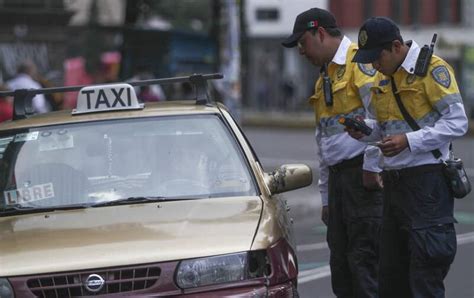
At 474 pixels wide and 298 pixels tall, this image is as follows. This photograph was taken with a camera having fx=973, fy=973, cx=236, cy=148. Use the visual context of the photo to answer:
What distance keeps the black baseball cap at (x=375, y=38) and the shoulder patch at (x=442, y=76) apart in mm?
262

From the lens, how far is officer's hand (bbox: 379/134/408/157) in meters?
5.03

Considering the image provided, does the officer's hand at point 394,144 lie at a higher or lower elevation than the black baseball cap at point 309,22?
lower

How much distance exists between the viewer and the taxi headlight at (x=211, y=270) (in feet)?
14.6

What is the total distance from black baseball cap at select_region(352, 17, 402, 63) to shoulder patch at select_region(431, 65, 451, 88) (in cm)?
26

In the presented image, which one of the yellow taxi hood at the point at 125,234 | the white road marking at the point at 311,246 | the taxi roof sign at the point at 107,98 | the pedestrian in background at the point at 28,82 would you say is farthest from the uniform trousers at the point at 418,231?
the pedestrian in background at the point at 28,82

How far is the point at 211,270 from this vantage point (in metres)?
4.48

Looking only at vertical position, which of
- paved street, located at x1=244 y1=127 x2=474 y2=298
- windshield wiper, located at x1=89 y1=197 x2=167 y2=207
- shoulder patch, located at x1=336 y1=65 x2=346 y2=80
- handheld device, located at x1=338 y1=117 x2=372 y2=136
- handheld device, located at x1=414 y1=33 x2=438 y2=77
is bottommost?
paved street, located at x1=244 y1=127 x2=474 y2=298

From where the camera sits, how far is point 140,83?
5.93 meters

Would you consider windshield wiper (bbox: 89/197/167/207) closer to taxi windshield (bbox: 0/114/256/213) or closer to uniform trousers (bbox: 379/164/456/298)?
taxi windshield (bbox: 0/114/256/213)

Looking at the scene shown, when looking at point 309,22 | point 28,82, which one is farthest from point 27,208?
point 28,82

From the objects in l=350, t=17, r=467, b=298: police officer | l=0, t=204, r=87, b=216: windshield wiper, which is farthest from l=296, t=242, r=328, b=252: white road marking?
l=0, t=204, r=87, b=216: windshield wiper

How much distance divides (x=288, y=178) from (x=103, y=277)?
1564 millimetres

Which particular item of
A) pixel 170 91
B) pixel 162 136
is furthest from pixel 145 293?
pixel 170 91

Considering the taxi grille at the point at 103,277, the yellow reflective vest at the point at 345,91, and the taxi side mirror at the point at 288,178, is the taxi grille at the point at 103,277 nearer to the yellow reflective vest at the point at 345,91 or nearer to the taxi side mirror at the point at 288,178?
the taxi side mirror at the point at 288,178
